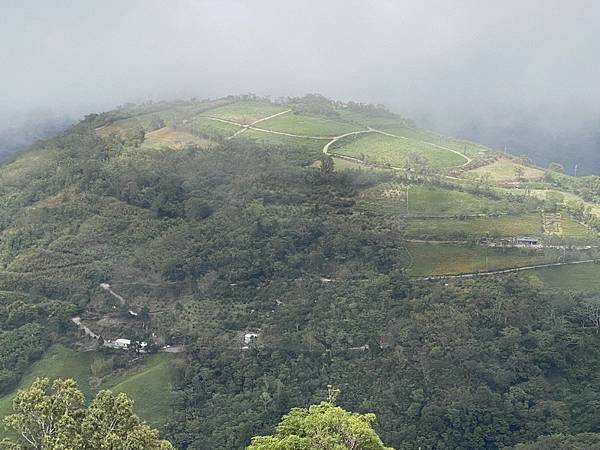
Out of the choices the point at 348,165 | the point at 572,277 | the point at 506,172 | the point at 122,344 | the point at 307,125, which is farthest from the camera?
the point at 307,125

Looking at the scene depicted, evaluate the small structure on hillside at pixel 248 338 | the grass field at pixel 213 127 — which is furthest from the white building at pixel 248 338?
the grass field at pixel 213 127

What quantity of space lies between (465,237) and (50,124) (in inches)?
2354

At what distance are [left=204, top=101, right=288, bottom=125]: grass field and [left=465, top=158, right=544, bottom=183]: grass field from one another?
19.6 m

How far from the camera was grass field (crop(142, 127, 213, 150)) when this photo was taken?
52.3 meters

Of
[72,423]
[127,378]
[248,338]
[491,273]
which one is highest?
[72,423]

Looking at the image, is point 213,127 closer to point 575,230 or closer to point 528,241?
point 528,241

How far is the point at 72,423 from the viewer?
489 inches

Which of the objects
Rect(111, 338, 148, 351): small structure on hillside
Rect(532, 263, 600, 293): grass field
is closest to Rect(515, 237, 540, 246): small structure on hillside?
Rect(532, 263, 600, 293): grass field

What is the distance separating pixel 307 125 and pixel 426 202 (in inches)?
713

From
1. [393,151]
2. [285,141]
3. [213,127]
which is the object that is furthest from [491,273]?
[213,127]

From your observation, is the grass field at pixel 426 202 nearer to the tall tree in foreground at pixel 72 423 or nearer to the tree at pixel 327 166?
the tree at pixel 327 166

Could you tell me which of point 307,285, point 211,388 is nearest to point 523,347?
point 307,285

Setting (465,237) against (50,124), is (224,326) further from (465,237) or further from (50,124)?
(50,124)

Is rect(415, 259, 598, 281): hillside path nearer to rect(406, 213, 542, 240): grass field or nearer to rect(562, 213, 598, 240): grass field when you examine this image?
rect(562, 213, 598, 240): grass field
